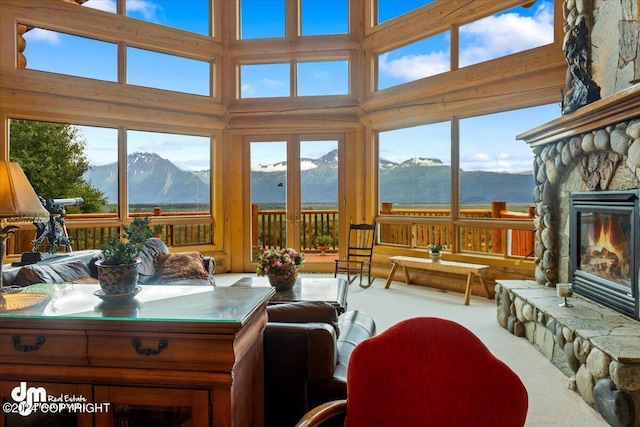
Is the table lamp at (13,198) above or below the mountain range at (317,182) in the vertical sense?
below

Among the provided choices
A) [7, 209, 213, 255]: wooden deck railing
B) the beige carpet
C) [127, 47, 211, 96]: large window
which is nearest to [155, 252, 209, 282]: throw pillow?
[7, 209, 213, 255]: wooden deck railing

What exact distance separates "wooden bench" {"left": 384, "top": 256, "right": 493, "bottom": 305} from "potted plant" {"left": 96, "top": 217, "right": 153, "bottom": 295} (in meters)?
4.04

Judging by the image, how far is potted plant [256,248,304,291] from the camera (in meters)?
3.64

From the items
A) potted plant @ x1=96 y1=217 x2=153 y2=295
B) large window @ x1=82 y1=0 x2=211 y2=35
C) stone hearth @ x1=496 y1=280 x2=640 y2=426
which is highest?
large window @ x1=82 y1=0 x2=211 y2=35

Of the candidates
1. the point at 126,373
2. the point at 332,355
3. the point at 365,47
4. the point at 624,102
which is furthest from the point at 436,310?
the point at 365,47

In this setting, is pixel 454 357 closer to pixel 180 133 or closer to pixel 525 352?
pixel 525 352

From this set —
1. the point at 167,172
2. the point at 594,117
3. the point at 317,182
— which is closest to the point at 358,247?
the point at 317,182

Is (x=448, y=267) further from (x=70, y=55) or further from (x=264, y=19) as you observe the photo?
(x=70, y=55)

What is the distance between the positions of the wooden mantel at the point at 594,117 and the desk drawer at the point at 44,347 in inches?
122

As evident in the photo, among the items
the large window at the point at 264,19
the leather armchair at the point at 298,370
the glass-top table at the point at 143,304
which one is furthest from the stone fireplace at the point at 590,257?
the large window at the point at 264,19

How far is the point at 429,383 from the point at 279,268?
250 cm

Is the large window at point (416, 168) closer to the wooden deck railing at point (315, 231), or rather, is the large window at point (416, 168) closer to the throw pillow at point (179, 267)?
the wooden deck railing at point (315, 231)

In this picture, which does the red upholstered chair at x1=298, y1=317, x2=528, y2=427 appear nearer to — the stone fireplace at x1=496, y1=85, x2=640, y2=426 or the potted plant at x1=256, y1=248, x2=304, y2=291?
the stone fireplace at x1=496, y1=85, x2=640, y2=426

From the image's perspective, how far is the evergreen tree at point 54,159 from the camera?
520cm
